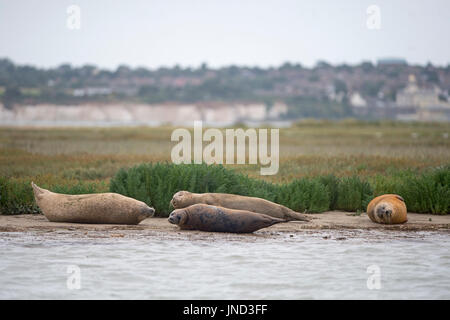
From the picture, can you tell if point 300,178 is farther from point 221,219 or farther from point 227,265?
point 227,265

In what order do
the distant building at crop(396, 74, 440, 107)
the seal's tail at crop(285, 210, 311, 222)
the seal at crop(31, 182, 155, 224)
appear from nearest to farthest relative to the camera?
the seal at crop(31, 182, 155, 224) < the seal's tail at crop(285, 210, 311, 222) < the distant building at crop(396, 74, 440, 107)

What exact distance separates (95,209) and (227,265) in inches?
169

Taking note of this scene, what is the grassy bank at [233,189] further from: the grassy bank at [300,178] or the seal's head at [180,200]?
the seal's head at [180,200]

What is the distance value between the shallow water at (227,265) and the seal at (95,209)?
1055 millimetres

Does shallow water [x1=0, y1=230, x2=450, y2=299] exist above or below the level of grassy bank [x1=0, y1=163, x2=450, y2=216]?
below

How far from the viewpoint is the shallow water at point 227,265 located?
1075cm

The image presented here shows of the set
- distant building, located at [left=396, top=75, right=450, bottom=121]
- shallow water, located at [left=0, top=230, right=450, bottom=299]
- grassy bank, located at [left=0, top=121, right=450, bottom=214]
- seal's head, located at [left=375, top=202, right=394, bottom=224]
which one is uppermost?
distant building, located at [left=396, top=75, right=450, bottom=121]

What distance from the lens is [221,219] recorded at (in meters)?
14.8

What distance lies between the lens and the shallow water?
1075 cm

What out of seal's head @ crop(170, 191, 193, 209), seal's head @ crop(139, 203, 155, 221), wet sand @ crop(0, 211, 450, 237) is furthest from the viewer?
seal's head @ crop(170, 191, 193, 209)

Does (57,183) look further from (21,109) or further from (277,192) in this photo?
(21,109)

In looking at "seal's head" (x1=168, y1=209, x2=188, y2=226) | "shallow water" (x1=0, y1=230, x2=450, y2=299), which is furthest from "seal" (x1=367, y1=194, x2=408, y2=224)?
"seal's head" (x1=168, y1=209, x2=188, y2=226)

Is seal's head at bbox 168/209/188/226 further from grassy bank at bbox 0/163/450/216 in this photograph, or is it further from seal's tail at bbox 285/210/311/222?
seal's tail at bbox 285/210/311/222
